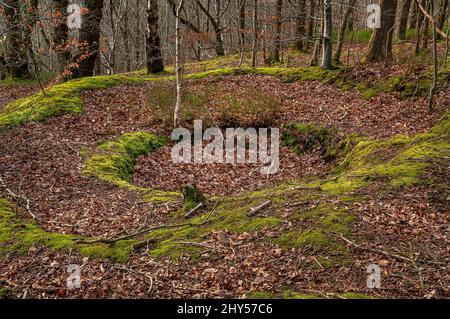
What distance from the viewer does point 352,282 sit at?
4480 mm

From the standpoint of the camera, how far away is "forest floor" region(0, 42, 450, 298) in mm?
4840

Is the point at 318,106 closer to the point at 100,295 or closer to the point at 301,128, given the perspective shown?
the point at 301,128

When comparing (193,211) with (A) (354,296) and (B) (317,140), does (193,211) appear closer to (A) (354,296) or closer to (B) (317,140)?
(A) (354,296)

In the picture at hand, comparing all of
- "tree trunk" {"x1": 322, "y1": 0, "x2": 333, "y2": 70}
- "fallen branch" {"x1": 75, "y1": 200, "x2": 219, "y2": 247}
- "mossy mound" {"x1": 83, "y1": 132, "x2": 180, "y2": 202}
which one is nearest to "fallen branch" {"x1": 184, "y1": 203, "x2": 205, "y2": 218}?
"fallen branch" {"x1": 75, "y1": 200, "x2": 219, "y2": 247}

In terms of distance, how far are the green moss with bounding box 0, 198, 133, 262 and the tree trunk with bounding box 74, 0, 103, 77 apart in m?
11.5

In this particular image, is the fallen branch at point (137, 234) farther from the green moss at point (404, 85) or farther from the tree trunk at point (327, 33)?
the tree trunk at point (327, 33)

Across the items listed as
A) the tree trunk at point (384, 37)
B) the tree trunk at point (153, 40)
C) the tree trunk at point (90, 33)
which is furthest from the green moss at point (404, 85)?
the tree trunk at point (90, 33)

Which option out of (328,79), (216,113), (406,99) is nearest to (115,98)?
(216,113)

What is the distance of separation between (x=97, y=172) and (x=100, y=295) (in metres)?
4.86

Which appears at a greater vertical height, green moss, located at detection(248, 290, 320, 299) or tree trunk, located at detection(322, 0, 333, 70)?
tree trunk, located at detection(322, 0, 333, 70)

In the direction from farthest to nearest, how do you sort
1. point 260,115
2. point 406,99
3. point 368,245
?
1. point 260,115
2. point 406,99
3. point 368,245

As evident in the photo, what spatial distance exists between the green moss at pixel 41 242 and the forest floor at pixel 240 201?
2cm

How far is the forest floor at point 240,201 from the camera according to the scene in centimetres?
484

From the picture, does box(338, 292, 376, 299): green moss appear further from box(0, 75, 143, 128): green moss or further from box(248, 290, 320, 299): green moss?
box(0, 75, 143, 128): green moss
